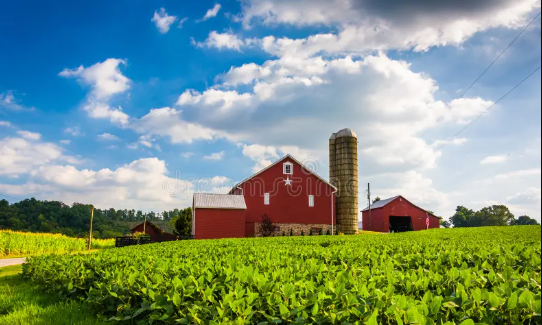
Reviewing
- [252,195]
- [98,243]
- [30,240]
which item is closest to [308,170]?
[252,195]

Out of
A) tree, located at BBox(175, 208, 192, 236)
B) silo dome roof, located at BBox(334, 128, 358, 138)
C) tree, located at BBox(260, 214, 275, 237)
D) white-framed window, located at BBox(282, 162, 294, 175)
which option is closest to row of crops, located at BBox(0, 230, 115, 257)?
tree, located at BBox(175, 208, 192, 236)

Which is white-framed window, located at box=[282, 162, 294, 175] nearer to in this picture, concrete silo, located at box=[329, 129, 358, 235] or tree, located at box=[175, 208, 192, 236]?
concrete silo, located at box=[329, 129, 358, 235]

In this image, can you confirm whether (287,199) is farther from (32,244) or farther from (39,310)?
(39,310)

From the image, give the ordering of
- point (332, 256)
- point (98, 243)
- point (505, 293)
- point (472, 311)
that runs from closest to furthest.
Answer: point (472, 311) < point (505, 293) < point (332, 256) < point (98, 243)

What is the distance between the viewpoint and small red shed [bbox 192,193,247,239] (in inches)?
1340

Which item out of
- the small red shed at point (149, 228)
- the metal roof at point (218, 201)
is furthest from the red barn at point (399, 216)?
the small red shed at point (149, 228)

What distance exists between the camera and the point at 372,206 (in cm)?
5769

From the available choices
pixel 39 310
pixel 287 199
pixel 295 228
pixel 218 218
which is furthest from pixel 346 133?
pixel 39 310

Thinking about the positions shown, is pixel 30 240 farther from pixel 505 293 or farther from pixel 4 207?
pixel 505 293

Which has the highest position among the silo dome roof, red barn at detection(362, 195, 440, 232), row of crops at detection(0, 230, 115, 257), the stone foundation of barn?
the silo dome roof

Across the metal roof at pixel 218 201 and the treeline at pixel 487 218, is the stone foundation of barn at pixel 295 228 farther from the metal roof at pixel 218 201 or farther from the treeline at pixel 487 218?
the treeline at pixel 487 218

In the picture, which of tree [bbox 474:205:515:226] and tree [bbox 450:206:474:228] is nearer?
tree [bbox 474:205:515:226]

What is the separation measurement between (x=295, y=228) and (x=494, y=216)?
67.1 meters

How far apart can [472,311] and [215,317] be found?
2609 millimetres
